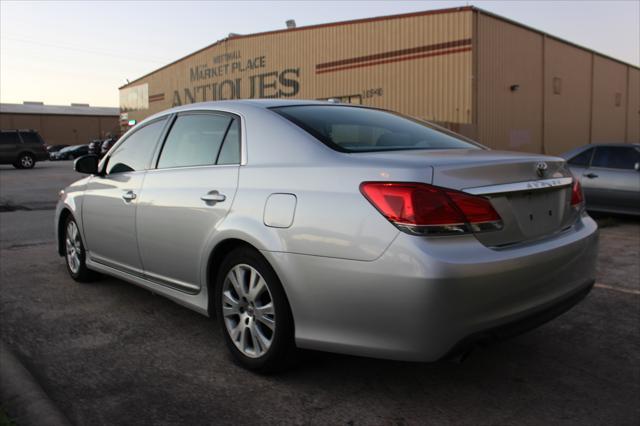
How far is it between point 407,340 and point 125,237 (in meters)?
2.54

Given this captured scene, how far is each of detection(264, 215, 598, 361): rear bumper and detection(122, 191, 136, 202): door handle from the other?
167 cm

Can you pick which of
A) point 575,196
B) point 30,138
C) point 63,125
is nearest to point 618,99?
point 30,138

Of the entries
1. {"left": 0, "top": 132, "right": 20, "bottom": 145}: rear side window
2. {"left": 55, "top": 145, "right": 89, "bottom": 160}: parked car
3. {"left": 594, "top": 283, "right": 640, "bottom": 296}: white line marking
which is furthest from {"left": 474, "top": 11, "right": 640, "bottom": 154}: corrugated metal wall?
{"left": 55, "top": 145, "right": 89, "bottom": 160}: parked car

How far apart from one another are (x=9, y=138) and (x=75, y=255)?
24.8 metres

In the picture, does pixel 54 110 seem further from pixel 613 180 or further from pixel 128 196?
pixel 128 196

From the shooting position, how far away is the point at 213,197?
3398 mm

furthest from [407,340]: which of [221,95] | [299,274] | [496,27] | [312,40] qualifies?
[221,95]

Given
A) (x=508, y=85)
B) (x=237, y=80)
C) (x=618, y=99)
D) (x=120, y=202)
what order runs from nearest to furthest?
1. (x=120, y=202)
2. (x=508, y=85)
3. (x=237, y=80)
4. (x=618, y=99)

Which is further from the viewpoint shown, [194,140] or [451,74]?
[451,74]

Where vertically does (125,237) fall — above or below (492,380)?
above

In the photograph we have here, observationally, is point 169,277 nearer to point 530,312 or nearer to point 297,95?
point 530,312

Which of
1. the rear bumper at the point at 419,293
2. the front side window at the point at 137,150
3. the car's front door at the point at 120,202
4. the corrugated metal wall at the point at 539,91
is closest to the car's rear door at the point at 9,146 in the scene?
the corrugated metal wall at the point at 539,91

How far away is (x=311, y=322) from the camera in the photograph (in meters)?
2.82

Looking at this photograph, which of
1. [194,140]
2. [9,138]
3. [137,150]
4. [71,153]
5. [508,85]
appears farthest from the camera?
[71,153]
